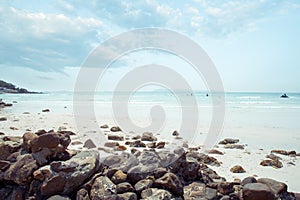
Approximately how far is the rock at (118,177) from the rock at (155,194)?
20.1 inches

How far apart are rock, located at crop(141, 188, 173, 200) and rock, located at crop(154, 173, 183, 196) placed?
0.39 feet

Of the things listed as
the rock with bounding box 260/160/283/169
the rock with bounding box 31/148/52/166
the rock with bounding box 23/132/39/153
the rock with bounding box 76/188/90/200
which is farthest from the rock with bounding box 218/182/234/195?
the rock with bounding box 23/132/39/153

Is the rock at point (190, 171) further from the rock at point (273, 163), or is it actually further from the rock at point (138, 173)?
the rock at point (273, 163)

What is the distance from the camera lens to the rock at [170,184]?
4.34 metres

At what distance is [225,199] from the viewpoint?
169 inches

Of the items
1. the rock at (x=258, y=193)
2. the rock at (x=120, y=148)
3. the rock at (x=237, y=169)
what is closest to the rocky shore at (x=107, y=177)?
the rock at (x=258, y=193)

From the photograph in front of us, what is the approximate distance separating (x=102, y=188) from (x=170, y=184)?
118cm

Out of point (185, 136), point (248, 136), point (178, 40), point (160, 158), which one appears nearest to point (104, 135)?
point (185, 136)

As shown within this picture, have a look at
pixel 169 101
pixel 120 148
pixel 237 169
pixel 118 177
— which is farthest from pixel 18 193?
pixel 169 101

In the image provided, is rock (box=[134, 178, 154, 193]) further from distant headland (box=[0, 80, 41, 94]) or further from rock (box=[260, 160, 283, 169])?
distant headland (box=[0, 80, 41, 94])

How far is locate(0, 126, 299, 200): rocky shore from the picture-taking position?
4.31m

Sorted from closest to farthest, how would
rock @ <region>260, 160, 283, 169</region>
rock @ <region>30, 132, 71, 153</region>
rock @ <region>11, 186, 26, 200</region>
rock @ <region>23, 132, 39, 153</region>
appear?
rock @ <region>11, 186, 26, 200</region> < rock @ <region>30, 132, 71, 153</region> < rock @ <region>23, 132, 39, 153</region> < rock @ <region>260, 160, 283, 169</region>

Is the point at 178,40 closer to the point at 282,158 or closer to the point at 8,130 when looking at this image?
the point at 282,158

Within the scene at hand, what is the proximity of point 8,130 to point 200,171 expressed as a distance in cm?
874
